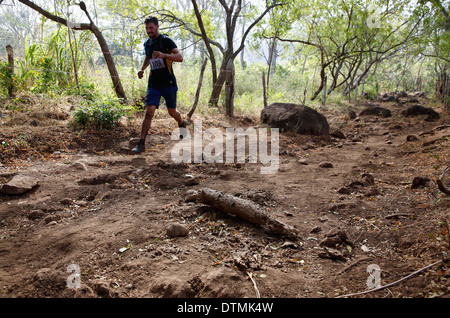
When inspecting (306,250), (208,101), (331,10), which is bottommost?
(306,250)

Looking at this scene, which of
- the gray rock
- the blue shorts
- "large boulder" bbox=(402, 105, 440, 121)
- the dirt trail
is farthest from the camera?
"large boulder" bbox=(402, 105, 440, 121)

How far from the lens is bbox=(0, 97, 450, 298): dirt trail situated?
1614 mm

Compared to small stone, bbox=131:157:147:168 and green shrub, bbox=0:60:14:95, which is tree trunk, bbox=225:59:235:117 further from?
green shrub, bbox=0:60:14:95

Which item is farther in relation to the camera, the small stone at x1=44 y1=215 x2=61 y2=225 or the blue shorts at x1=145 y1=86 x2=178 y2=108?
the blue shorts at x1=145 y1=86 x2=178 y2=108

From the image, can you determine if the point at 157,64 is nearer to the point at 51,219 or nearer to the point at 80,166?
the point at 80,166

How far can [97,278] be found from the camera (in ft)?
5.48

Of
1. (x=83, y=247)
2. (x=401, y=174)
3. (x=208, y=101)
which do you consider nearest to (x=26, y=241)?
(x=83, y=247)

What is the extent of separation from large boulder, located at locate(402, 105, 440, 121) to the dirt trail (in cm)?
478

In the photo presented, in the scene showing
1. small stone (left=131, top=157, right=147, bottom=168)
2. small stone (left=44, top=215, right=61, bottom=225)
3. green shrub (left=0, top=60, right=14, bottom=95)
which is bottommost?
small stone (left=44, top=215, right=61, bottom=225)

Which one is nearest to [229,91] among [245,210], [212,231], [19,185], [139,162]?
[139,162]

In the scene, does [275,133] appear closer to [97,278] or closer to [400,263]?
[400,263]

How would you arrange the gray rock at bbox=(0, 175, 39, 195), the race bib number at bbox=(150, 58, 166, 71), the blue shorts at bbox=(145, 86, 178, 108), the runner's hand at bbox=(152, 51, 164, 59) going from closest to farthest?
the gray rock at bbox=(0, 175, 39, 195) → the runner's hand at bbox=(152, 51, 164, 59) → the race bib number at bbox=(150, 58, 166, 71) → the blue shorts at bbox=(145, 86, 178, 108)

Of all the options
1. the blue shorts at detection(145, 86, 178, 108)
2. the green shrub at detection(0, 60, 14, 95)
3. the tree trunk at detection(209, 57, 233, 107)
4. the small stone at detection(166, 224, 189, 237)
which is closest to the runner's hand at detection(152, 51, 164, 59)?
the blue shorts at detection(145, 86, 178, 108)
